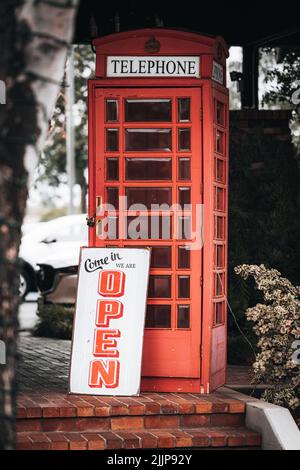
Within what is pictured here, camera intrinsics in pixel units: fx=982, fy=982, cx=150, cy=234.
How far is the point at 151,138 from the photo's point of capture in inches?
298

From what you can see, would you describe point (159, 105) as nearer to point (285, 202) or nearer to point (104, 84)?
point (104, 84)

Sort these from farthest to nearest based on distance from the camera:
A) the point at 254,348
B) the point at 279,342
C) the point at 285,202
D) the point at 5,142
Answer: the point at 285,202, the point at 254,348, the point at 279,342, the point at 5,142

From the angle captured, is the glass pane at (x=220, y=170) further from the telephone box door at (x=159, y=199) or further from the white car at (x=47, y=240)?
the white car at (x=47, y=240)

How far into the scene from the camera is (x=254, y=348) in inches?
366

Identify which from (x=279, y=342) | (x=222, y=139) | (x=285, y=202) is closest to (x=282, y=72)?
(x=285, y=202)

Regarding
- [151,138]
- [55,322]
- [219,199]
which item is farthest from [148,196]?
[55,322]

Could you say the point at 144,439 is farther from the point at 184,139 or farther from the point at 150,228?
the point at 184,139

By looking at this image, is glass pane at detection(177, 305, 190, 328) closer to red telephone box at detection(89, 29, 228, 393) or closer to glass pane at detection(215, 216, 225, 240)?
red telephone box at detection(89, 29, 228, 393)

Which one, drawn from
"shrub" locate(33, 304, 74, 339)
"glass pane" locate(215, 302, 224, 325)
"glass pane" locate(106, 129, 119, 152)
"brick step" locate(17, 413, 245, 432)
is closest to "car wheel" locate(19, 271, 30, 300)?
"shrub" locate(33, 304, 74, 339)

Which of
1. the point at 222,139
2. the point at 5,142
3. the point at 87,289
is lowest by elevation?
the point at 87,289

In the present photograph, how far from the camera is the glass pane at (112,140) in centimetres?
761

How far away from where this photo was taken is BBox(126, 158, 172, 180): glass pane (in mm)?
7582

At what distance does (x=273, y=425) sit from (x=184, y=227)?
1.74m

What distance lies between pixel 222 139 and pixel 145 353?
1.83 m
